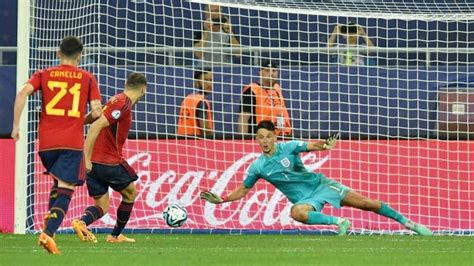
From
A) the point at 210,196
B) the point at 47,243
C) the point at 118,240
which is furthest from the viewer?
the point at 210,196

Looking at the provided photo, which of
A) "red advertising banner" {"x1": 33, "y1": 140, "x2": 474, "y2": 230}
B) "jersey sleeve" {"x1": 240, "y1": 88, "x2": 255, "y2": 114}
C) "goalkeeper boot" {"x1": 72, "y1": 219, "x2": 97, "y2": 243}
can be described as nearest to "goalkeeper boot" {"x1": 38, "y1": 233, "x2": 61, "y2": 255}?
"goalkeeper boot" {"x1": 72, "y1": 219, "x2": 97, "y2": 243}

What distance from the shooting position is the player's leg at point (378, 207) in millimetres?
16625

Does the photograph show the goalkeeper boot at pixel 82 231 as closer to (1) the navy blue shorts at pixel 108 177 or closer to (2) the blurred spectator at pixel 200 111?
(1) the navy blue shorts at pixel 108 177

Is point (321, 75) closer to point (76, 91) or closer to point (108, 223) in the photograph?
point (108, 223)

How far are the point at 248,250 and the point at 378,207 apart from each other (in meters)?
3.43

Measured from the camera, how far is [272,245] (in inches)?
570

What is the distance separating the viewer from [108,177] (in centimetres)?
1542

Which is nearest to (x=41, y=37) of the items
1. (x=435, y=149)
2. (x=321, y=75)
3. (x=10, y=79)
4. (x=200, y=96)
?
(x=10, y=79)

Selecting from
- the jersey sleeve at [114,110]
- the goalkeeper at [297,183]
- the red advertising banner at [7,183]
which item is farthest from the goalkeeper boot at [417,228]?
the red advertising banner at [7,183]

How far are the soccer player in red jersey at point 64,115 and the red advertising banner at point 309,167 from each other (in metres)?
5.12

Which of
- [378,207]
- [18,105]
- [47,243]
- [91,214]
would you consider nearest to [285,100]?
[378,207]

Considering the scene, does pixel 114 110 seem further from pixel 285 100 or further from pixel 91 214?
pixel 285 100

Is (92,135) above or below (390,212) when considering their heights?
above

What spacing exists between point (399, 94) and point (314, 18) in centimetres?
166
